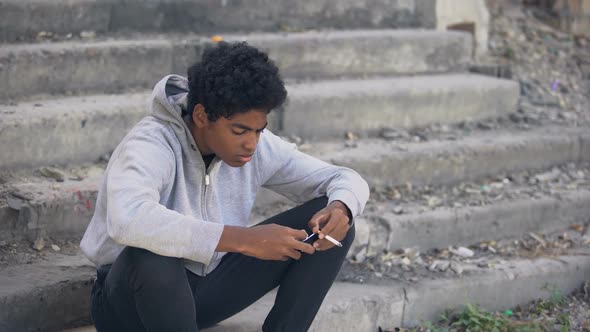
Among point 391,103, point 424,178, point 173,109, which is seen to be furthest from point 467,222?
point 173,109

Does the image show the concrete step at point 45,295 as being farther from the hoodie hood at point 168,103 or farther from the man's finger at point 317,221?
the man's finger at point 317,221

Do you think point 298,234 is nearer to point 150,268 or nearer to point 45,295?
point 150,268

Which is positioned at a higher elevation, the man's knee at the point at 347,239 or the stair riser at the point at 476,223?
the man's knee at the point at 347,239

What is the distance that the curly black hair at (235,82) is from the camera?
2.73 metres

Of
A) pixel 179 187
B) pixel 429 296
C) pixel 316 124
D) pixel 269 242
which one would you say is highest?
pixel 179 187

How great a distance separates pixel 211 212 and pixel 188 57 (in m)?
1.87

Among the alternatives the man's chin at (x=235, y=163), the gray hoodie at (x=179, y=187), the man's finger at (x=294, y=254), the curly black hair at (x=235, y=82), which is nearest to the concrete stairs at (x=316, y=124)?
the gray hoodie at (x=179, y=187)

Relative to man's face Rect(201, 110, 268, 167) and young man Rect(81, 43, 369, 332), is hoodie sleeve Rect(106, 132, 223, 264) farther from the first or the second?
man's face Rect(201, 110, 268, 167)

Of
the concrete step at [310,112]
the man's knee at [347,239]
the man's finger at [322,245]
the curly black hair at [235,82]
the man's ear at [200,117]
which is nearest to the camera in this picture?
the curly black hair at [235,82]

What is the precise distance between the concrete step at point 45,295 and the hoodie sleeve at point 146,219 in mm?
682

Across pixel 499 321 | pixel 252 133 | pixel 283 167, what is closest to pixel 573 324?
pixel 499 321

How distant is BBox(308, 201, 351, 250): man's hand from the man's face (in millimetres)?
318

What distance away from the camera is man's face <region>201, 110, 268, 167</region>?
282 cm

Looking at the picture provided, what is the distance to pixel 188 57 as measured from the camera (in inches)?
188
